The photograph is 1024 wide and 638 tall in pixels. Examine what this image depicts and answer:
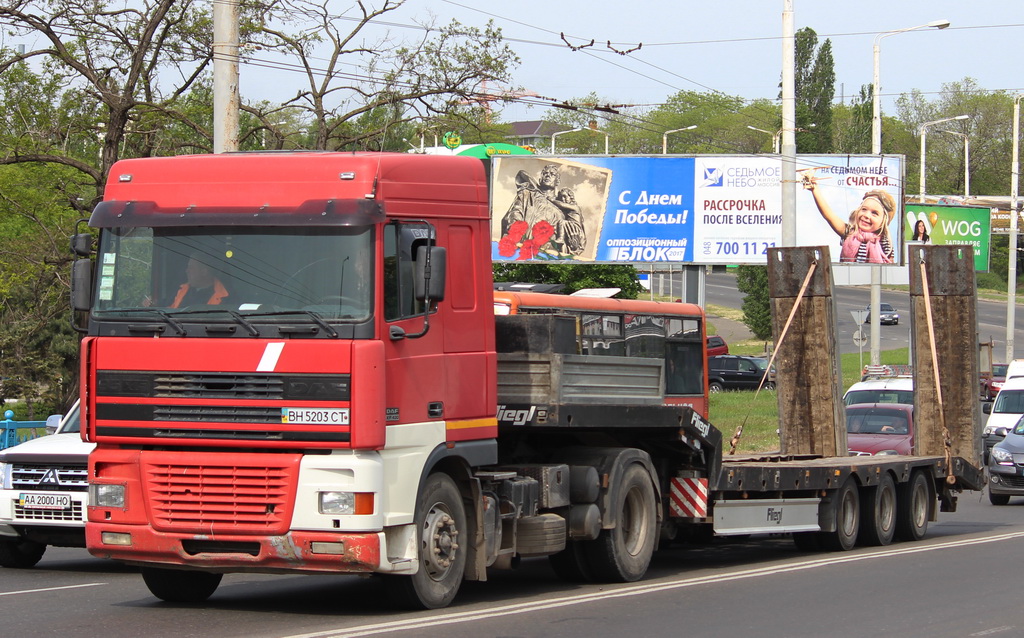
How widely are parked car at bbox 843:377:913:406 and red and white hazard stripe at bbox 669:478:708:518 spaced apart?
50.9ft

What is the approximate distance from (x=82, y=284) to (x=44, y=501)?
3.83 meters

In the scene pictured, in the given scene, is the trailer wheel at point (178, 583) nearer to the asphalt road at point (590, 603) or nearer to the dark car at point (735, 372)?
the asphalt road at point (590, 603)

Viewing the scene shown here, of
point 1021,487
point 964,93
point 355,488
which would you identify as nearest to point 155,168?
point 355,488

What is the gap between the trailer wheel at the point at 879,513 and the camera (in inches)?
611

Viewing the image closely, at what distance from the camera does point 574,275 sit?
167ft

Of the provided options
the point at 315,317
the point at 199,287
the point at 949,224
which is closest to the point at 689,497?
the point at 315,317

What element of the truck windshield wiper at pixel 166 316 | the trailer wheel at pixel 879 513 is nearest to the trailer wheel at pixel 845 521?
the trailer wheel at pixel 879 513

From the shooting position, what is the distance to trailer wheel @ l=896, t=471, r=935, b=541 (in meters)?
16.2

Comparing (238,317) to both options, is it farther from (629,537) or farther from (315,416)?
(629,537)

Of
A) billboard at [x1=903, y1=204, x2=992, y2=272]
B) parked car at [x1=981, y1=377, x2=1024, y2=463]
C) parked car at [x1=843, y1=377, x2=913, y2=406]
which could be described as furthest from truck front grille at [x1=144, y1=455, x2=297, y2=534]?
billboard at [x1=903, y1=204, x2=992, y2=272]

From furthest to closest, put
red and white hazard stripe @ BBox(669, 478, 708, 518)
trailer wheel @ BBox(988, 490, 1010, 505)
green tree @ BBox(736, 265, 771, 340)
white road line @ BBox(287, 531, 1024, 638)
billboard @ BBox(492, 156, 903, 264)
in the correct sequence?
green tree @ BBox(736, 265, 771, 340)
billboard @ BBox(492, 156, 903, 264)
trailer wheel @ BBox(988, 490, 1010, 505)
red and white hazard stripe @ BBox(669, 478, 708, 518)
white road line @ BBox(287, 531, 1024, 638)

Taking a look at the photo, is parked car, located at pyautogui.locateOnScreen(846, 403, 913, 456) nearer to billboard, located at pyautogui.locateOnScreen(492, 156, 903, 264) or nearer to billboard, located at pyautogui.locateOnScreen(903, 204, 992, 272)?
billboard, located at pyautogui.locateOnScreen(492, 156, 903, 264)

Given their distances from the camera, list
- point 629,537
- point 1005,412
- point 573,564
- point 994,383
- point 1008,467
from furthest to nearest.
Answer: point 994,383, point 1005,412, point 1008,467, point 629,537, point 573,564

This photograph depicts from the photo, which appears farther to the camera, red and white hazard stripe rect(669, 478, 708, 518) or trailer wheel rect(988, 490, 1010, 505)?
trailer wheel rect(988, 490, 1010, 505)
